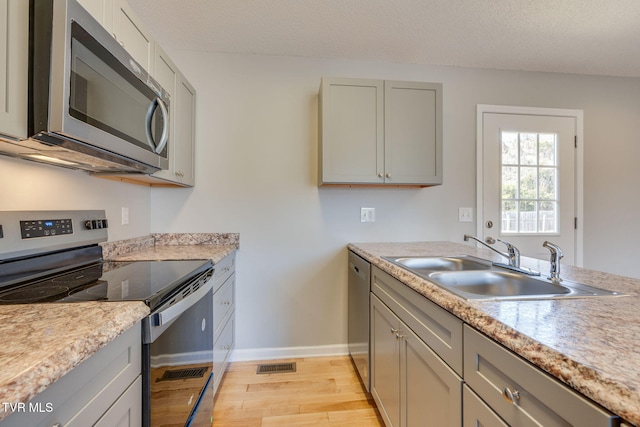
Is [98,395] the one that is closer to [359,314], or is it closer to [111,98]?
[111,98]

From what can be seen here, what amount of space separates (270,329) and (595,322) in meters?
2.01

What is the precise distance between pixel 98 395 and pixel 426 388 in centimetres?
98

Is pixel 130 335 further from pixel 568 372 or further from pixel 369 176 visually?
pixel 369 176

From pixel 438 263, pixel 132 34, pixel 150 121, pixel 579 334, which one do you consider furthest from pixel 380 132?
pixel 579 334

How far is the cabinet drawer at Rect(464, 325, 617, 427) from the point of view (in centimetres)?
47

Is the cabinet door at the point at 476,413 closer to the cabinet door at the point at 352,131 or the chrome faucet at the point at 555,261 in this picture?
the chrome faucet at the point at 555,261

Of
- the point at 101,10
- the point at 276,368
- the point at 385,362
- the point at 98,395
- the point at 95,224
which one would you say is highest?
the point at 101,10

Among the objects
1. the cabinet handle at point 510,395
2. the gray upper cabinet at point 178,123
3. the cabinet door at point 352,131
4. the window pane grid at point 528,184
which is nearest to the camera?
the cabinet handle at point 510,395

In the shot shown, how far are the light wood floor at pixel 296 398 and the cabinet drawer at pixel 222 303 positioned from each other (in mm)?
436

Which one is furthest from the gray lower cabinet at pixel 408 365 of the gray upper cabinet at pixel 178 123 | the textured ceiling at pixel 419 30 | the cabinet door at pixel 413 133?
the textured ceiling at pixel 419 30

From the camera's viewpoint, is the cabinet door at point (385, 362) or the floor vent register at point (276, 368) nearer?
the cabinet door at point (385, 362)

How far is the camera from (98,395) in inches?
25.1

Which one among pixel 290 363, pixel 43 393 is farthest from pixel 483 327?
pixel 290 363

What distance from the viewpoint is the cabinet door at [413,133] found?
2.00 m
